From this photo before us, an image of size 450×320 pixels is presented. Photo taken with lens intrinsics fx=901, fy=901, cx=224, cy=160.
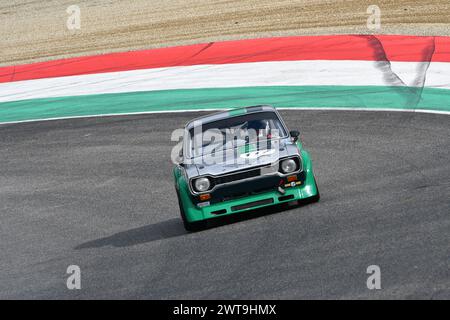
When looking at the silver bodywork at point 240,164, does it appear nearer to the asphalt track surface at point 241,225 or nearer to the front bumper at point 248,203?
the front bumper at point 248,203

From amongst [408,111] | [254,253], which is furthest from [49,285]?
[408,111]

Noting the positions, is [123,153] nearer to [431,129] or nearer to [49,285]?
[431,129]

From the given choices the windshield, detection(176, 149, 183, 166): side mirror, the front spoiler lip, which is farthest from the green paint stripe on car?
the front spoiler lip

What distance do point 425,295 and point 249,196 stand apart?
3.61 meters

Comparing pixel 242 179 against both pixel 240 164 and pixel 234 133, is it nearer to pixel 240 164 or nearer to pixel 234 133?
pixel 240 164

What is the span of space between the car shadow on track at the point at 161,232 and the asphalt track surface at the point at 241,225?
3cm

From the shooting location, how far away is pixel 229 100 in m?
19.6

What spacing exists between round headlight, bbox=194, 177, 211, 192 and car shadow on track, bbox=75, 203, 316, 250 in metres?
0.51

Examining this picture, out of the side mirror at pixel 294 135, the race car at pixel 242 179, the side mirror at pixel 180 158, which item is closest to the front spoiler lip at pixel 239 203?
the race car at pixel 242 179

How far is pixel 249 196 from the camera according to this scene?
10.5m

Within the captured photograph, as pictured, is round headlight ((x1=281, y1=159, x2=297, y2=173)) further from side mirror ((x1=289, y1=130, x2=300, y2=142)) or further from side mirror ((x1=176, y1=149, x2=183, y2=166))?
side mirror ((x1=176, y1=149, x2=183, y2=166))

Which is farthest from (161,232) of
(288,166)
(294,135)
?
(294,135)

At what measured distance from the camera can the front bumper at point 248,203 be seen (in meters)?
10.5

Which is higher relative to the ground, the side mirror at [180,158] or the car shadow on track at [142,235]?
the side mirror at [180,158]
